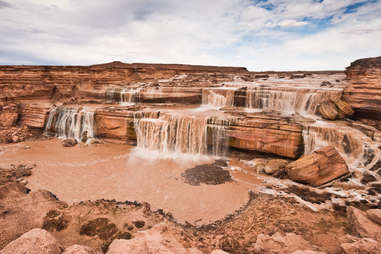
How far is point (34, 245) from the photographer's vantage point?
3.15m

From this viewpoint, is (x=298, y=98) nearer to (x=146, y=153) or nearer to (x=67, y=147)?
(x=146, y=153)

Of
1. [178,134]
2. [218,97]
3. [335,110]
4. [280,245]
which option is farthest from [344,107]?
[280,245]

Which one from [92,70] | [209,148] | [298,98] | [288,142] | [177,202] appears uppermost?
[92,70]

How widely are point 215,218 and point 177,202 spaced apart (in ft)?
4.75

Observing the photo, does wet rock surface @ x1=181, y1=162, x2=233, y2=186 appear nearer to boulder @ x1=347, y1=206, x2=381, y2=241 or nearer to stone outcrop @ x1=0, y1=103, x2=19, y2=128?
boulder @ x1=347, y1=206, x2=381, y2=241

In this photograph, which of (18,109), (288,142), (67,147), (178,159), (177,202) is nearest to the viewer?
(177,202)

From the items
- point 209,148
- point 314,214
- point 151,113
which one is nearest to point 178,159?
point 209,148

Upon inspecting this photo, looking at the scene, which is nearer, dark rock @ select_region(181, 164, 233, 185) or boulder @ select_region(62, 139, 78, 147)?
dark rock @ select_region(181, 164, 233, 185)

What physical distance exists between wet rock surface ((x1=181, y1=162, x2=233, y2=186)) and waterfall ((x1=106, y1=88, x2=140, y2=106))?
31.7ft

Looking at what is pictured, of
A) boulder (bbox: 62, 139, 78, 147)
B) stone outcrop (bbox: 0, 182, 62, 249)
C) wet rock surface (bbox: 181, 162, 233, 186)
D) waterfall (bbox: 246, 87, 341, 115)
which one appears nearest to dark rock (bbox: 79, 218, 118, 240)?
stone outcrop (bbox: 0, 182, 62, 249)

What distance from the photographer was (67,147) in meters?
11.9

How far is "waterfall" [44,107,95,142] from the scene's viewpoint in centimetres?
1302

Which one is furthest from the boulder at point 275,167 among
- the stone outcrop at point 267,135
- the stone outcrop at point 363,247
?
the stone outcrop at point 363,247

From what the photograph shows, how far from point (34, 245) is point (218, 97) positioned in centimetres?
1358
